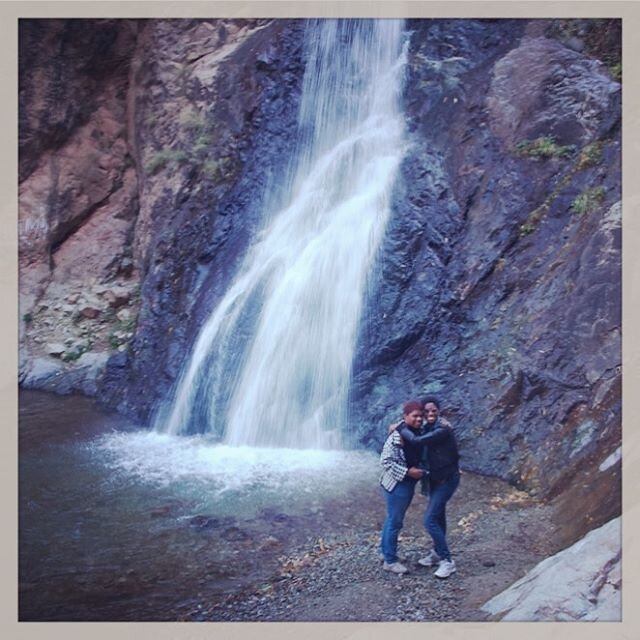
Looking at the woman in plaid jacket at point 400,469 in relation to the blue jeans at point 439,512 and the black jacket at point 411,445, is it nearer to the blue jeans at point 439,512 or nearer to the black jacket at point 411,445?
the black jacket at point 411,445

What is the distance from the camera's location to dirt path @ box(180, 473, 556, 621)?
13.2 feet

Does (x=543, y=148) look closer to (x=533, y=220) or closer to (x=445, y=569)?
(x=533, y=220)

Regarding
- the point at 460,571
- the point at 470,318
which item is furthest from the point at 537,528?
the point at 470,318

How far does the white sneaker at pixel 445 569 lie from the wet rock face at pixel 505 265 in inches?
53.0

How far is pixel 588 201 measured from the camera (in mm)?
6242

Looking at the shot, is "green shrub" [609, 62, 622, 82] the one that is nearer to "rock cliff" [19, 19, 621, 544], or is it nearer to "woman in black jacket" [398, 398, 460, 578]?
"rock cliff" [19, 19, 621, 544]

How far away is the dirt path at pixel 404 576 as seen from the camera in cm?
403

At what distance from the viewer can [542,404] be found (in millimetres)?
5762

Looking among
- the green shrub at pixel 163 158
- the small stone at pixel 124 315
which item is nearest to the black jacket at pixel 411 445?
the green shrub at pixel 163 158

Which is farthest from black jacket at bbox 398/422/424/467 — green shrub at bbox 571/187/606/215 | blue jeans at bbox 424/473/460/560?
green shrub at bbox 571/187/606/215

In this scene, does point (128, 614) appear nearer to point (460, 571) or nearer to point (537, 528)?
point (460, 571)

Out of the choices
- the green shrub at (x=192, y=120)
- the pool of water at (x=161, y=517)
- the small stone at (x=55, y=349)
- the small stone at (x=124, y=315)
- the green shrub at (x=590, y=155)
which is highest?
the green shrub at (x=192, y=120)

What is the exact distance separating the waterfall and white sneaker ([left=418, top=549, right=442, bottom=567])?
2435mm

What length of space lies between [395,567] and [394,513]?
428 millimetres
